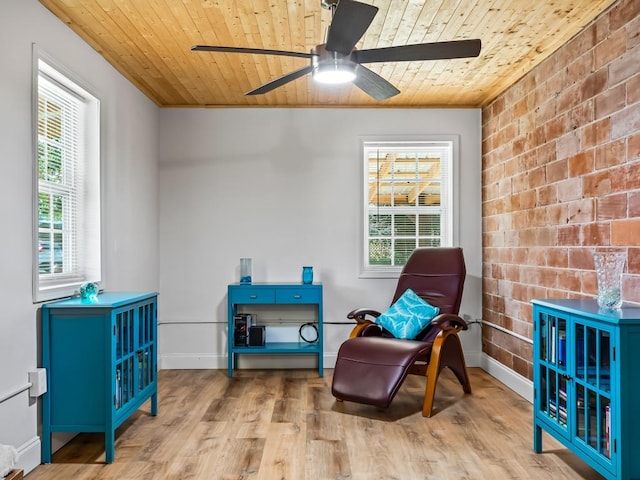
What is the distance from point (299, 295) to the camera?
458 centimetres

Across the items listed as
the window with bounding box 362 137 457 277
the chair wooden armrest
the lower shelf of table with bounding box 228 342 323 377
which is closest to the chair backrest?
the chair wooden armrest

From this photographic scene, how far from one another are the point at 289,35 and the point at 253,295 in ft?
7.47

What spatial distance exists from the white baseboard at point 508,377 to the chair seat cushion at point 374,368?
855mm

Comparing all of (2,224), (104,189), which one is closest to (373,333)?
(104,189)

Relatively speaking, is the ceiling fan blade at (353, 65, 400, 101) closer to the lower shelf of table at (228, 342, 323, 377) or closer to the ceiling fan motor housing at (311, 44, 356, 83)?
the ceiling fan motor housing at (311, 44, 356, 83)

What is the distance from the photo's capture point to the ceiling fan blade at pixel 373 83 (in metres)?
2.92

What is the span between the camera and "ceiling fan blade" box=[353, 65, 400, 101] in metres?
2.92

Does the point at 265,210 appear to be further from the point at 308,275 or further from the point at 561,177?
the point at 561,177

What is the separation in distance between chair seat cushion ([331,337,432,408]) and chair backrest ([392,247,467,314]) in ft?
2.09

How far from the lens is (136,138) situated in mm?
4340

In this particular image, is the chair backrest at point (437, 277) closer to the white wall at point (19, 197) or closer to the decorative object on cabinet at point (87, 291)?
the decorative object on cabinet at point (87, 291)

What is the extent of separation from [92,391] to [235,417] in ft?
3.41

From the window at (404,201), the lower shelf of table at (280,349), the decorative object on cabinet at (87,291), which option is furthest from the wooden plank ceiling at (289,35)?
the lower shelf of table at (280,349)

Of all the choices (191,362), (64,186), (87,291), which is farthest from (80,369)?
(191,362)
